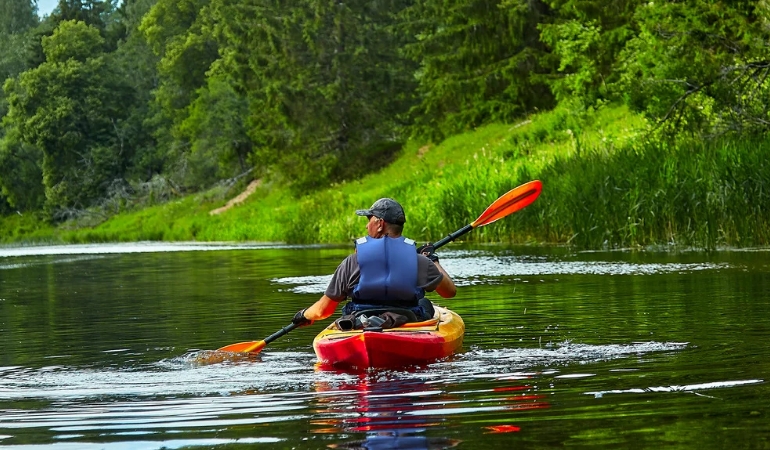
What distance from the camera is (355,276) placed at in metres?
9.36

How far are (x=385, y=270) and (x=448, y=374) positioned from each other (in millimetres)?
1155

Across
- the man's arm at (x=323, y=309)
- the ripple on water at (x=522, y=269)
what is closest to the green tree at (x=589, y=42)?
the ripple on water at (x=522, y=269)

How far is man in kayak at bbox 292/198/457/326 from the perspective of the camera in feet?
30.0

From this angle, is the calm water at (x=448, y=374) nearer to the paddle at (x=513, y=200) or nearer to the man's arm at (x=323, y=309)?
the man's arm at (x=323, y=309)

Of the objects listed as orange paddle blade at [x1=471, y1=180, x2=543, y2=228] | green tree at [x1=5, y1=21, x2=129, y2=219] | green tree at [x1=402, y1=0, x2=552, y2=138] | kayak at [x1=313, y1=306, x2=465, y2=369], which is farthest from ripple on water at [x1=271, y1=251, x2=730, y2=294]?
green tree at [x1=5, y1=21, x2=129, y2=219]

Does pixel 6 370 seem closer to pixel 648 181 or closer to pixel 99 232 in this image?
pixel 648 181

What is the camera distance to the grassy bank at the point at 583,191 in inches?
757

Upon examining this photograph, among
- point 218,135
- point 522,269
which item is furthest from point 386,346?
point 218,135

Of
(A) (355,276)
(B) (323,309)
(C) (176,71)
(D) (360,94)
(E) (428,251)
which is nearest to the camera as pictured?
(A) (355,276)

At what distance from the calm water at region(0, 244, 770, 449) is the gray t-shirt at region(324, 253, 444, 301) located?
0.62 metres

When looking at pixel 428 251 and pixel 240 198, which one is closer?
pixel 428 251

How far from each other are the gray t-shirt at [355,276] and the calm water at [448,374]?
24.2 inches

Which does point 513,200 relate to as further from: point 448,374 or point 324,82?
point 324,82

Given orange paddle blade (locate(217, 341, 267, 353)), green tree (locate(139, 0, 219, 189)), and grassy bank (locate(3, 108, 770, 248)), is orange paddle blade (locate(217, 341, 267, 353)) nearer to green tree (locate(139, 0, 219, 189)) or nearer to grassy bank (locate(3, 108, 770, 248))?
grassy bank (locate(3, 108, 770, 248))
